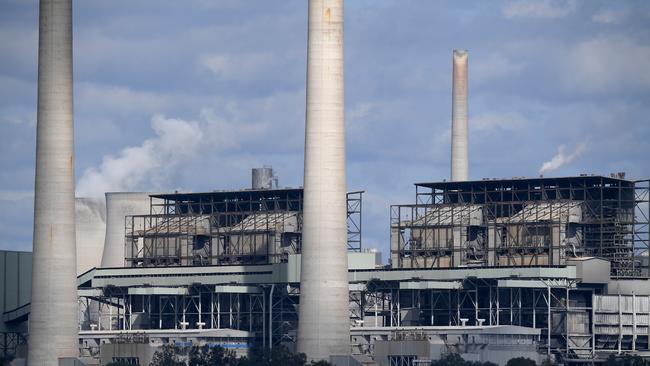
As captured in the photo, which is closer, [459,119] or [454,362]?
[454,362]

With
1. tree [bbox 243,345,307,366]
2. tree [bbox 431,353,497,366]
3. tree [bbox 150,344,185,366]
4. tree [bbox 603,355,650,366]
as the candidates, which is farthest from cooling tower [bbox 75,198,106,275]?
tree [bbox 603,355,650,366]

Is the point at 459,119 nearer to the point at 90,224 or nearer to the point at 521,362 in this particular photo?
the point at 90,224

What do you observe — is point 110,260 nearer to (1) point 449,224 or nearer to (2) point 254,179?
(2) point 254,179

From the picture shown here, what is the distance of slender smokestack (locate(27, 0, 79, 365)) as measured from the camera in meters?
114

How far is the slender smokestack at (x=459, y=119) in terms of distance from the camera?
558 feet

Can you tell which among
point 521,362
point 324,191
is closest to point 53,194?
point 324,191

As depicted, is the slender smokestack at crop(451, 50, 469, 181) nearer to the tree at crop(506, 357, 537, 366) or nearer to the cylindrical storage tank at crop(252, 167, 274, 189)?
the cylindrical storage tank at crop(252, 167, 274, 189)

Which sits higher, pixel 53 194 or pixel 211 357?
pixel 53 194

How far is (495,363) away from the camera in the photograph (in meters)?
119

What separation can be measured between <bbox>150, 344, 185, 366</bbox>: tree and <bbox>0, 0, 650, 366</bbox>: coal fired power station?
1086mm

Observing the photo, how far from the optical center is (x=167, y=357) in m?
121

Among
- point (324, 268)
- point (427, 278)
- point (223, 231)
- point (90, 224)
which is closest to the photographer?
point (324, 268)

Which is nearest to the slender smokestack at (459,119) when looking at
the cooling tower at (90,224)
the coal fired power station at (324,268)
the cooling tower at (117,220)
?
the coal fired power station at (324,268)

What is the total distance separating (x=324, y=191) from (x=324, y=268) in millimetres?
5792
